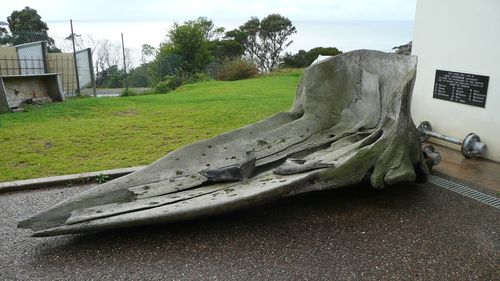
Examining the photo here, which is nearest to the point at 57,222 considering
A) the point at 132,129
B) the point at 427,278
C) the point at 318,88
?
the point at 427,278

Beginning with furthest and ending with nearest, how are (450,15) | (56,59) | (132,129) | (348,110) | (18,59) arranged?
(56,59) < (18,59) < (132,129) < (450,15) < (348,110)

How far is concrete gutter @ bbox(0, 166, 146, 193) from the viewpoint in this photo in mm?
3976

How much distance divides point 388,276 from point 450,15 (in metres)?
3.78

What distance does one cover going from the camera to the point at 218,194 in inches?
120

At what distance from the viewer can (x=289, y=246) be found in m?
2.86

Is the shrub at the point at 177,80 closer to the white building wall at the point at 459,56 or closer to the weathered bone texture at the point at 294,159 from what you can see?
the white building wall at the point at 459,56

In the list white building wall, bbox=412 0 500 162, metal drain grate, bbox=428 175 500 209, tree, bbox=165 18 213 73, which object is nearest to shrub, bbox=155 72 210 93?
tree, bbox=165 18 213 73

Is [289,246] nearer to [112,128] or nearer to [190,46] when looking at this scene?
[112,128]

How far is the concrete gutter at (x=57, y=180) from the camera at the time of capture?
3.98m

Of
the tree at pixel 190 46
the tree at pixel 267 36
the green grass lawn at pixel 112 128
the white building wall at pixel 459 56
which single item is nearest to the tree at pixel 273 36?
the tree at pixel 267 36

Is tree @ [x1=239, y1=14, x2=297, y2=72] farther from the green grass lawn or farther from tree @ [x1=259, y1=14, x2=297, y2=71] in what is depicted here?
the green grass lawn

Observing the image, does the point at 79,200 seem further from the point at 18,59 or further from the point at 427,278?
the point at 18,59

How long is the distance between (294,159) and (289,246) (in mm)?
892

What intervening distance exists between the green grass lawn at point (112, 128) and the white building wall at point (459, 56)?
9.30 ft
